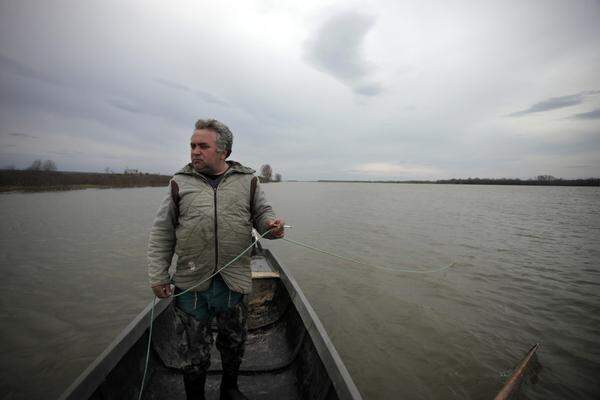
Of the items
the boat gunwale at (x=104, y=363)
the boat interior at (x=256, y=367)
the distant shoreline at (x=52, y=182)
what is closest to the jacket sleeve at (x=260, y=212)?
the boat interior at (x=256, y=367)

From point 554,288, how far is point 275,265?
27.4 ft

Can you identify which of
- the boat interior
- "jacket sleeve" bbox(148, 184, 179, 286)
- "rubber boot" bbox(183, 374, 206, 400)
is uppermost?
"jacket sleeve" bbox(148, 184, 179, 286)

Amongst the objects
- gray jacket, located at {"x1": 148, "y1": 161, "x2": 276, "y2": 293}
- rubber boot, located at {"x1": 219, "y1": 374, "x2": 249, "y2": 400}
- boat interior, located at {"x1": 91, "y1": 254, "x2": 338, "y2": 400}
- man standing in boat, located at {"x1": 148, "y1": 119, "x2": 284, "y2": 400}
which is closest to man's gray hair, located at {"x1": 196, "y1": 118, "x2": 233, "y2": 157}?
man standing in boat, located at {"x1": 148, "y1": 119, "x2": 284, "y2": 400}

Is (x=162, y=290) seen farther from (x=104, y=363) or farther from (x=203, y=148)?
(x=203, y=148)

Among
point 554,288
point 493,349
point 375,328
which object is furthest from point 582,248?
point 375,328

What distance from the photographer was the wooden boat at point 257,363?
2375 mm

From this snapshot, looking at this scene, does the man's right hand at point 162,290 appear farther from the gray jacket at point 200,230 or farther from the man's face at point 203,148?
the man's face at point 203,148

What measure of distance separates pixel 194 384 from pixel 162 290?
3.08ft

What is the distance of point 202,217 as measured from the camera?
6.93 ft

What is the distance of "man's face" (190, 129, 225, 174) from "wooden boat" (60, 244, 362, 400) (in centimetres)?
199

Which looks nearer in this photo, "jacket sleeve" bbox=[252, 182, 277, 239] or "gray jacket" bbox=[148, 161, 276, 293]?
"gray jacket" bbox=[148, 161, 276, 293]

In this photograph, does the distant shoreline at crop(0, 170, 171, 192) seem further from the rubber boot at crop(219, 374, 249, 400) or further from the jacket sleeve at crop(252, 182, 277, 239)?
the jacket sleeve at crop(252, 182, 277, 239)

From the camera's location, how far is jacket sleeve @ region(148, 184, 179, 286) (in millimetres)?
2115

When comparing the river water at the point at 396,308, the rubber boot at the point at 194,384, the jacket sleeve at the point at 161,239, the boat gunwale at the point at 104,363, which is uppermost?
the jacket sleeve at the point at 161,239
